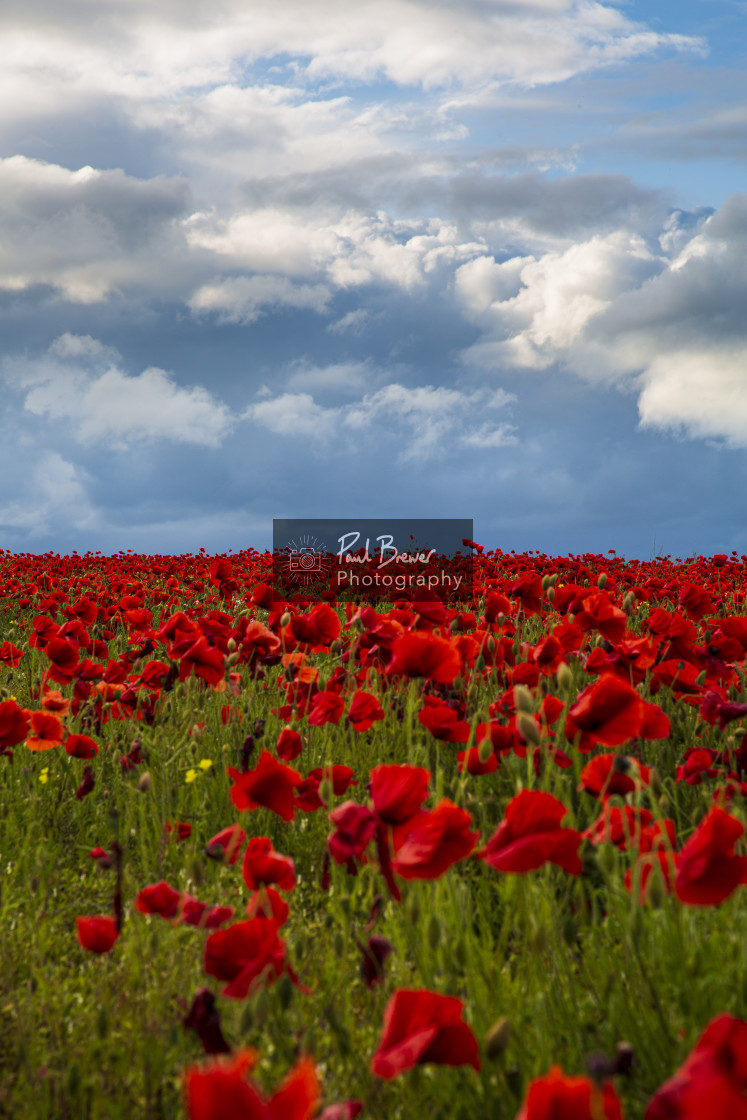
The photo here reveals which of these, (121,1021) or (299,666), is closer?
(121,1021)

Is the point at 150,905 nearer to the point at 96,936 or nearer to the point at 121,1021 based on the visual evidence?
the point at 96,936

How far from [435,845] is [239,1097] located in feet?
1.98

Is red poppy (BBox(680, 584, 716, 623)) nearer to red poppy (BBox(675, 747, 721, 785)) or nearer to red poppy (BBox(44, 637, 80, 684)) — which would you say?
red poppy (BBox(675, 747, 721, 785))

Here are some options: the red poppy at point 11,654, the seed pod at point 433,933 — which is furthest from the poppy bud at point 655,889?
the red poppy at point 11,654

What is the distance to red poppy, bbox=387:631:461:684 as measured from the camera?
202 centimetres

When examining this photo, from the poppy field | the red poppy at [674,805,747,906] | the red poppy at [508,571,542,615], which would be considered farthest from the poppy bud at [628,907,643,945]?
the red poppy at [508,571,542,615]

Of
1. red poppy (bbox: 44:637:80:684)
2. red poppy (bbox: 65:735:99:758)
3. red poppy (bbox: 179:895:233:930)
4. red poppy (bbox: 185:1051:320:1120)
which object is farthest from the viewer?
red poppy (bbox: 44:637:80:684)

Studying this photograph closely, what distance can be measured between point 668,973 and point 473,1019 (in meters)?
0.42

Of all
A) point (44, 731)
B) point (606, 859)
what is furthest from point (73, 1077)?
point (44, 731)

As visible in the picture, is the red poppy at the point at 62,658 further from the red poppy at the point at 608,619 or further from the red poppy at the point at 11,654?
the red poppy at the point at 608,619

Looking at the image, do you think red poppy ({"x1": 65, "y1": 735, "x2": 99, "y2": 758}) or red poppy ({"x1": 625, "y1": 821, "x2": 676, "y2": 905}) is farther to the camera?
red poppy ({"x1": 65, "y1": 735, "x2": 99, "y2": 758})

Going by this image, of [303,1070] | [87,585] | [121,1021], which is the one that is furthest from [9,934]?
[87,585]

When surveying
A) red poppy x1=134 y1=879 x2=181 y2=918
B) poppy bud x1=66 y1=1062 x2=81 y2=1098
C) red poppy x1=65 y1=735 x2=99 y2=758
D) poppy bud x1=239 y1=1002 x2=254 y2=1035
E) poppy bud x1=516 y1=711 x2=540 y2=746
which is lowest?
poppy bud x1=66 y1=1062 x2=81 y2=1098

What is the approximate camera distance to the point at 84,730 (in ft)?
13.1
